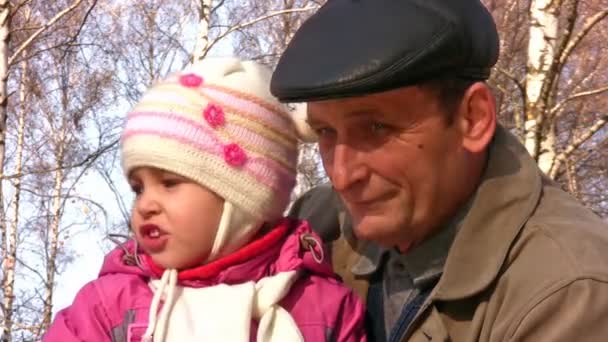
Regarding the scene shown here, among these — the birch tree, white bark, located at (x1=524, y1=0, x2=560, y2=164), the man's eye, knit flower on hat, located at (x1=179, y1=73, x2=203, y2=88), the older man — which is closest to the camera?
the older man

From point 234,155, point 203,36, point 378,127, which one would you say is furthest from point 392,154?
point 203,36

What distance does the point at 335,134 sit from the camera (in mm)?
1979

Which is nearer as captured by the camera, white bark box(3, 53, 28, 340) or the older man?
the older man

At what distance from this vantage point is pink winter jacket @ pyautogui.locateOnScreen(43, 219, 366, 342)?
223 centimetres

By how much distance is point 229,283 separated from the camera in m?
2.30

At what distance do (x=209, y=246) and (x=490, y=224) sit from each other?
713 millimetres

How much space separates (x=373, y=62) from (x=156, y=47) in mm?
17505

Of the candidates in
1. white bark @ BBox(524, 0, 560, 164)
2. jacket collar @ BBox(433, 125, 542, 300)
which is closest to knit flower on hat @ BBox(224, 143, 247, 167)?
jacket collar @ BBox(433, 125, 542, 300)

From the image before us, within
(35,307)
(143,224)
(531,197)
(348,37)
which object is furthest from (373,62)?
(35,307)

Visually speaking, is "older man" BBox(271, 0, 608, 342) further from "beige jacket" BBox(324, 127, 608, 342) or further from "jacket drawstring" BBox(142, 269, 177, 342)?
"jacket drawstring" BBox(142, 269, 177, 342)

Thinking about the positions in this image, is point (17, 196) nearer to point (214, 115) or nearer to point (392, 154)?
point (214, 115)

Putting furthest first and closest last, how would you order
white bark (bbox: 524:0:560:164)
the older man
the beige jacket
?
white bark (bbox: 524:0:560:164) → the older man → the beige jacket

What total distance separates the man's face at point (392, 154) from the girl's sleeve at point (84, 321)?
0.69m

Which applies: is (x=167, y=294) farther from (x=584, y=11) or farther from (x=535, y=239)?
(x=584, y=11)
